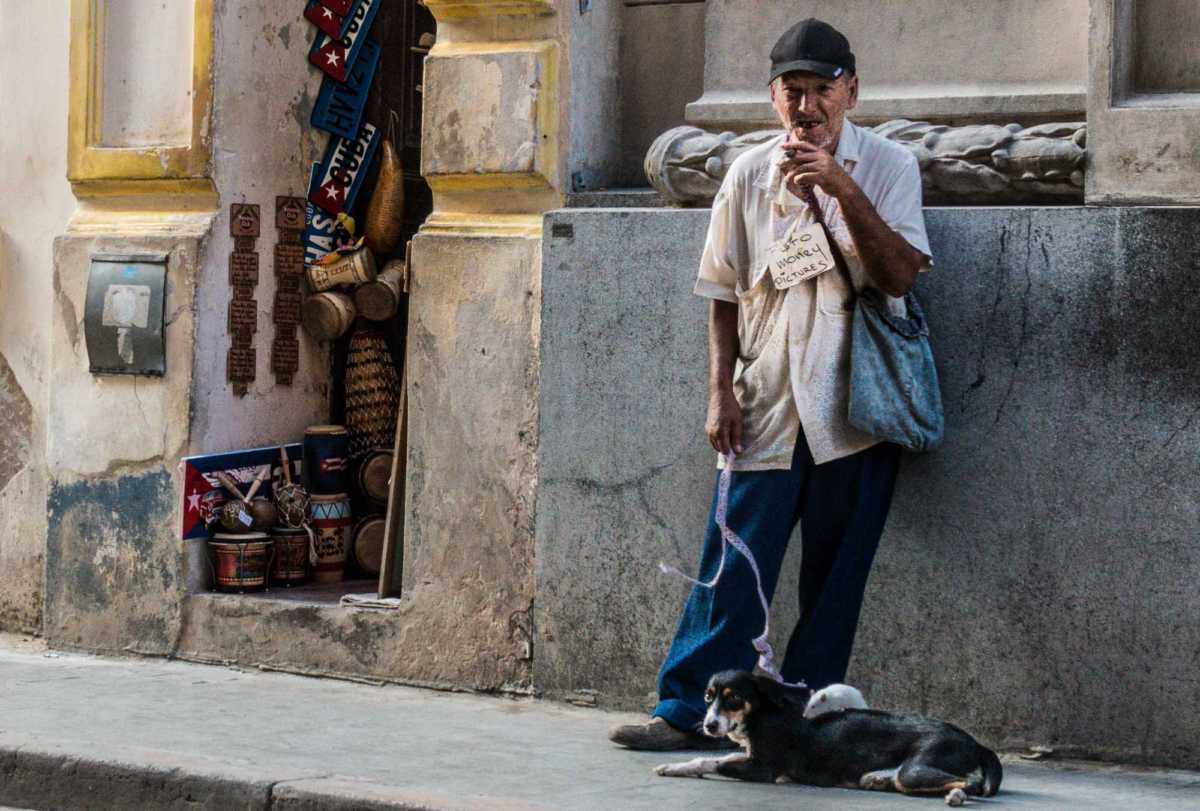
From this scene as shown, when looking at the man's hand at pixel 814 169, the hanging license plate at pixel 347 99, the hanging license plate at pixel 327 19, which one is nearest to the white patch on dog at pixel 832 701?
the man's hand at pixel 814 169

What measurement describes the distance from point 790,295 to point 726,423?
14.1 inches

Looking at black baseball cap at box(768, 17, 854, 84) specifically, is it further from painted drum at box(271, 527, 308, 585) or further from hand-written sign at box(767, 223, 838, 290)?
painted drum at box(271, 527, 308, 585)

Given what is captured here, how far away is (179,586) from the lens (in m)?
6.52

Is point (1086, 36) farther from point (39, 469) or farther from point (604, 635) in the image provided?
point (39, 469)

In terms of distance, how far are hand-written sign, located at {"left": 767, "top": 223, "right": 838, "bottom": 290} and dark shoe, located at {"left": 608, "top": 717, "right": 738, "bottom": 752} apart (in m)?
1.17

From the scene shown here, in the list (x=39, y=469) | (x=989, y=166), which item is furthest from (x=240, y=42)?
(x=989, y=166)

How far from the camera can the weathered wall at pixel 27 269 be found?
711cm

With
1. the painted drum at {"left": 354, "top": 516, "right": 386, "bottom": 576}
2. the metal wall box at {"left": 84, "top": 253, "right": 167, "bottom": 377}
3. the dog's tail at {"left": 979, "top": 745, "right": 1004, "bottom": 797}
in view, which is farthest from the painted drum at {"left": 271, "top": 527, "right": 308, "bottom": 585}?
the dog's tail at {"left": 979, "top": 745, "right": 1004, "bottom": 797}

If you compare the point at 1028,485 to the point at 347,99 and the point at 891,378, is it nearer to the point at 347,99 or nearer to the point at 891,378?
the point at 891,378

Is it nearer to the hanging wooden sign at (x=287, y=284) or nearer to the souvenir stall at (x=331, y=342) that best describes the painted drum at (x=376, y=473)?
the souvenir stall at (x=331, y=342)

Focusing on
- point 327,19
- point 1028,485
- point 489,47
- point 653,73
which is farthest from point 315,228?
point 1028,485

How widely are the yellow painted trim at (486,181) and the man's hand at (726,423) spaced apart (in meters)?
1.35

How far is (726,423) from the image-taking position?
4848mm

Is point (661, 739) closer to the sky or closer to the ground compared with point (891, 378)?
closer to the ground
